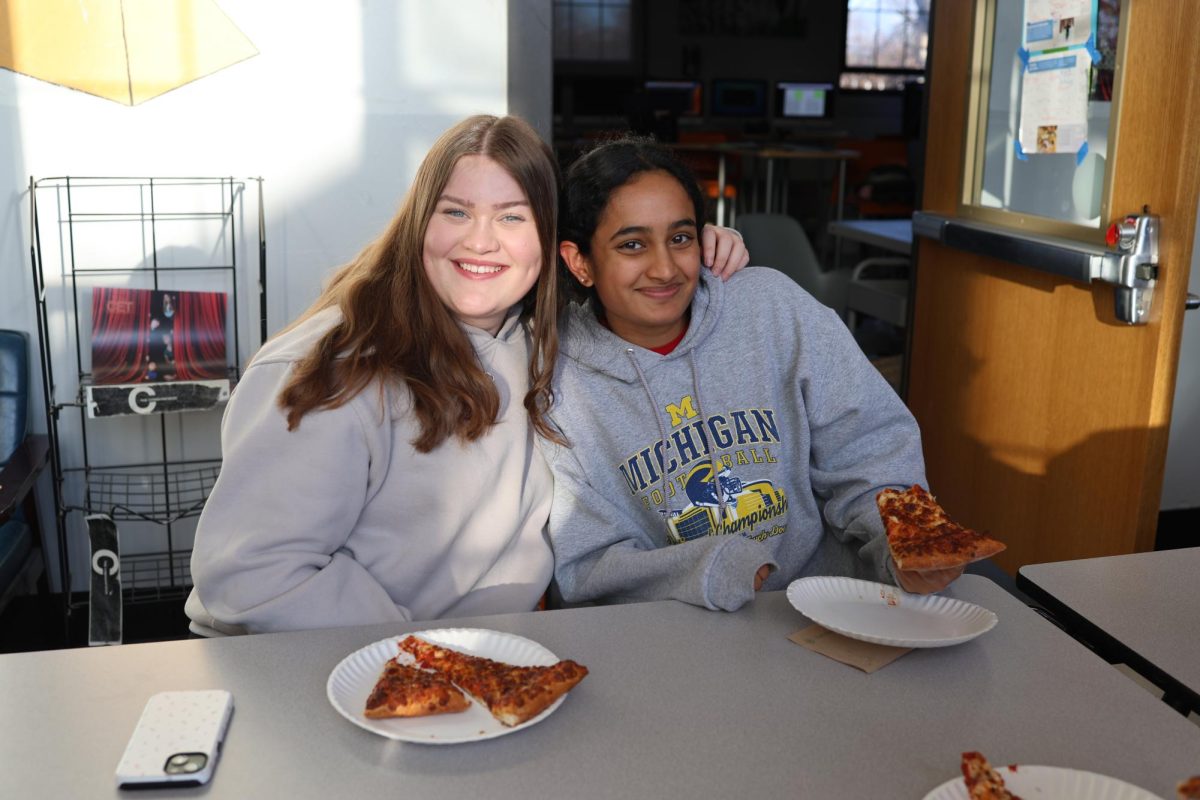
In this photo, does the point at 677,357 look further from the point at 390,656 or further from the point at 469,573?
the point at 390,656

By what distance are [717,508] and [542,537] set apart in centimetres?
27

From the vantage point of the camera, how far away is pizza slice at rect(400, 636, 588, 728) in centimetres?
105

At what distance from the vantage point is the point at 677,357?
1.76 metres

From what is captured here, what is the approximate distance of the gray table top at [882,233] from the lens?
13.9 feet

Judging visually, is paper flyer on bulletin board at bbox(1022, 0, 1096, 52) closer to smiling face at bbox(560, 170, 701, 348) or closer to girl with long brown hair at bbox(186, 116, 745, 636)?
smiling face at bbox(560, 170, 701, 348)

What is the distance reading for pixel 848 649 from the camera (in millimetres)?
1235

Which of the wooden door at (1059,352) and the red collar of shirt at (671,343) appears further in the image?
the wooden door at (1059,352)

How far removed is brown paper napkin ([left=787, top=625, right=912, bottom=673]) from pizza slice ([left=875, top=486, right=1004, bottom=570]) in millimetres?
103

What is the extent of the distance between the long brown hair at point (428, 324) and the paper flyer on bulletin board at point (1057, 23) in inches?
57.3

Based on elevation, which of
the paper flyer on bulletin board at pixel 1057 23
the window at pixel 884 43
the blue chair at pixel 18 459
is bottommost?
the blue chair at pixel 18 459

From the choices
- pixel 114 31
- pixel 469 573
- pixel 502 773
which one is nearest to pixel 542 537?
pixel 469 573

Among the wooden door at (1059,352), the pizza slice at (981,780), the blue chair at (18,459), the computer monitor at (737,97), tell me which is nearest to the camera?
the pizza slice at (981,780)

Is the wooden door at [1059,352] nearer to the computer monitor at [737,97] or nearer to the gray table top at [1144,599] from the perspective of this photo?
the gray table top at [1144,599]

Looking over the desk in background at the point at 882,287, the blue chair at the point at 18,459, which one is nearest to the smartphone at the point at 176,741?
the blue chair at the point at 18,459
